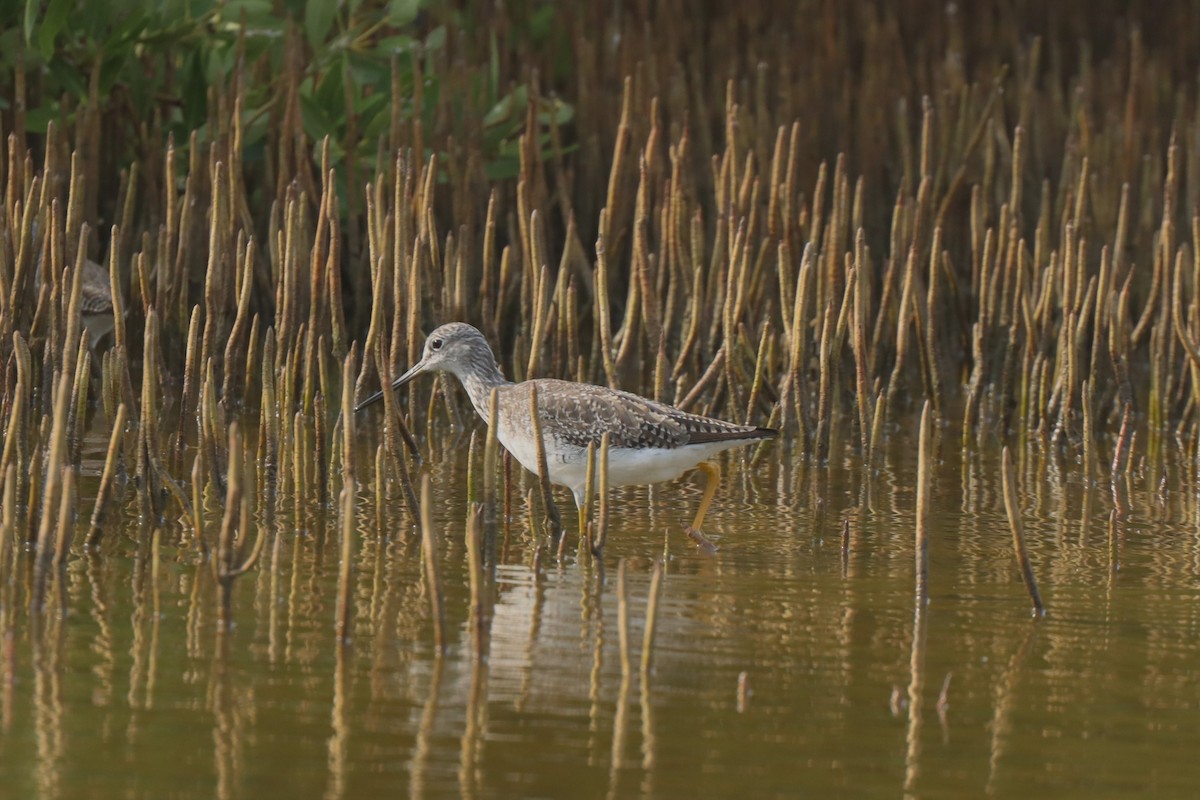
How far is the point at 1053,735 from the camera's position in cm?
397

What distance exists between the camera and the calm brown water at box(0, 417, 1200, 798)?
366 centimetres

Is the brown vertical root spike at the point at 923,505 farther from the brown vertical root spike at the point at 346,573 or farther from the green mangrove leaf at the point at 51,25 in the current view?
the green mangrove leaf at the point at 51,25

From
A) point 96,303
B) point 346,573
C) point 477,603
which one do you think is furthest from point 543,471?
point 96,303

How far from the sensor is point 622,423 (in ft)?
19.5

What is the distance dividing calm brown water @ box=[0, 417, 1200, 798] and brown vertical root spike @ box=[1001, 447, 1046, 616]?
5 centimetres

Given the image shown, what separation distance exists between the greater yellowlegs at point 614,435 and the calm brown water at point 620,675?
189 millimetres

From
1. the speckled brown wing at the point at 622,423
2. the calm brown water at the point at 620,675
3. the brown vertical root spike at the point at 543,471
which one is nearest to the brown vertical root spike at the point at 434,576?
the calm brown water at the point at 620,675

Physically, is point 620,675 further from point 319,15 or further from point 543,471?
point 319,15

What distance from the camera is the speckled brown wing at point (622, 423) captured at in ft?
19.3

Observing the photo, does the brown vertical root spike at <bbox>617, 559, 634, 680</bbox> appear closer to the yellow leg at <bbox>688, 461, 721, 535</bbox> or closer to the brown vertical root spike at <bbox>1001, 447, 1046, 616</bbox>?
the brown vertical root spike at <bbox>1001, 447, 1046, 616</bbox>

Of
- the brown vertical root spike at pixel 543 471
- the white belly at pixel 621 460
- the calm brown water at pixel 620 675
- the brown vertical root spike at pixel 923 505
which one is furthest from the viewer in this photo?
the white belly at pixel 621 460

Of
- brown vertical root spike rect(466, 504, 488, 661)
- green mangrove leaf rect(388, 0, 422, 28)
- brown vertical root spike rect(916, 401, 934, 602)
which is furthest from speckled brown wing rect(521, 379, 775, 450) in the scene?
green mangrove leaf rect(388, 0, 422, 28)

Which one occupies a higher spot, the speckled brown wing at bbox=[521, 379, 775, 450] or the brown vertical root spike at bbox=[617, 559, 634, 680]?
the speckled brown wing at bbox=[521, 379, 775, 450]

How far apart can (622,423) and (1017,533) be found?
154cm
